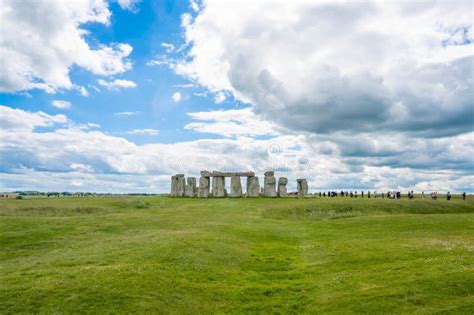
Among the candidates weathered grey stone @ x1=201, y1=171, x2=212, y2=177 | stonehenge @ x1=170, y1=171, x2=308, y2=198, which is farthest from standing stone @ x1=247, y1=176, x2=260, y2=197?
weathered grey stone @ x1=201, y1=171, x2=212, y2=177

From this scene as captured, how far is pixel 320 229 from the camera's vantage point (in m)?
36.0

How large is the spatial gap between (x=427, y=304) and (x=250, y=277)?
8.12 m

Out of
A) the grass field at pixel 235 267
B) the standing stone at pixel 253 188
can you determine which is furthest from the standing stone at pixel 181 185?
the grass field at pixel 235 267

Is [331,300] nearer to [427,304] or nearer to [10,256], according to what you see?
[427,304]

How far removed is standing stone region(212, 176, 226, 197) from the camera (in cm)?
7565

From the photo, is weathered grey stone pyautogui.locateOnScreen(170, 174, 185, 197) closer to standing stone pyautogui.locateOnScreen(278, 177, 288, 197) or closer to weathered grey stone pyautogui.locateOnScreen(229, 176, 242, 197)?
weathered grey stone pyautogui.locateOnScreen(229, 176, 242, 197)

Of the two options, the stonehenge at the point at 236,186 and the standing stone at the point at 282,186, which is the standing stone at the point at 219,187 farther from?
the standing stone at the point at 282,186

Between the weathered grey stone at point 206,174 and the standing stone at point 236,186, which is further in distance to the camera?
the weathered grey stone at point 206,174

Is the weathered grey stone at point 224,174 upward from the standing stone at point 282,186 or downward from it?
upward

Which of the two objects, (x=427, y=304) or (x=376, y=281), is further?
(x=376, y=281)

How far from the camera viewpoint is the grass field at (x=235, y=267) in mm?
14922

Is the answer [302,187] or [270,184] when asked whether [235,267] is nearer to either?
[270,184]

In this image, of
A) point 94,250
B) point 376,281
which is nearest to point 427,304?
point 376,281

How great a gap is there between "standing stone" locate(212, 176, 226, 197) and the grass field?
38.5 m
